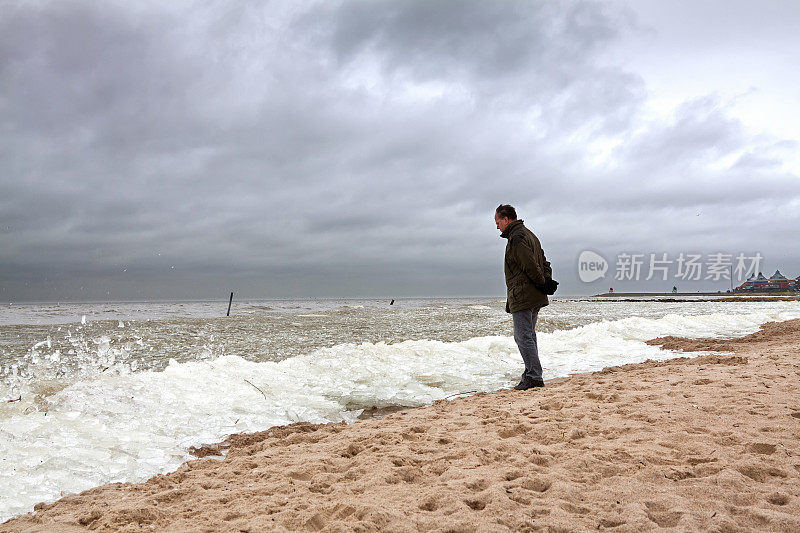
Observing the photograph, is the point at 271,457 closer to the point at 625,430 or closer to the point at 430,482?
the point at 430,482

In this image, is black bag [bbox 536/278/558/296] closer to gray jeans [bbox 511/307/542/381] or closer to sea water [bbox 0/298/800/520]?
gray jeans [bbox 511/307/542/381]

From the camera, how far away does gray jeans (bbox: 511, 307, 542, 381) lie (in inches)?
273

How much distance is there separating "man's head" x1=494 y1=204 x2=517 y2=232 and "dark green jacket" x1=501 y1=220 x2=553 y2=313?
0.09 metres

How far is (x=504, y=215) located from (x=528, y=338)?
177 cm

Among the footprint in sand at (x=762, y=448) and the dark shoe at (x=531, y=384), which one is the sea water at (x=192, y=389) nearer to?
the dark shoe at (x=531, y=384)

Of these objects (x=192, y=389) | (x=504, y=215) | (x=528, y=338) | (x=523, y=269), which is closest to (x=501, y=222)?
(x=504, y=215)

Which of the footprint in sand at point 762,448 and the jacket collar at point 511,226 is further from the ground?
the jacket collar at point 511,226

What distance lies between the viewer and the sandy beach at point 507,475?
275cm

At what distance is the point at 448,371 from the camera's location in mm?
9234

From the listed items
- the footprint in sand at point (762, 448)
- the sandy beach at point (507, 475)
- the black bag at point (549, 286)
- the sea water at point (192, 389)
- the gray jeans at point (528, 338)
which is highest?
the black bag at point (549, 286)

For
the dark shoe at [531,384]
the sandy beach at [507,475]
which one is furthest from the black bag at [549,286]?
the sandy beach at [507,475]

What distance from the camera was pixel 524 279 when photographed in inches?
269

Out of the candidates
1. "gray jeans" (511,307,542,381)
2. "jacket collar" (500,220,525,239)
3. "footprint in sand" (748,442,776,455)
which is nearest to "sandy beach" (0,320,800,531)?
"footprint in sand" (748,442,776,455)

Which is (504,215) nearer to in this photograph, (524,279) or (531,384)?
(524,279)
